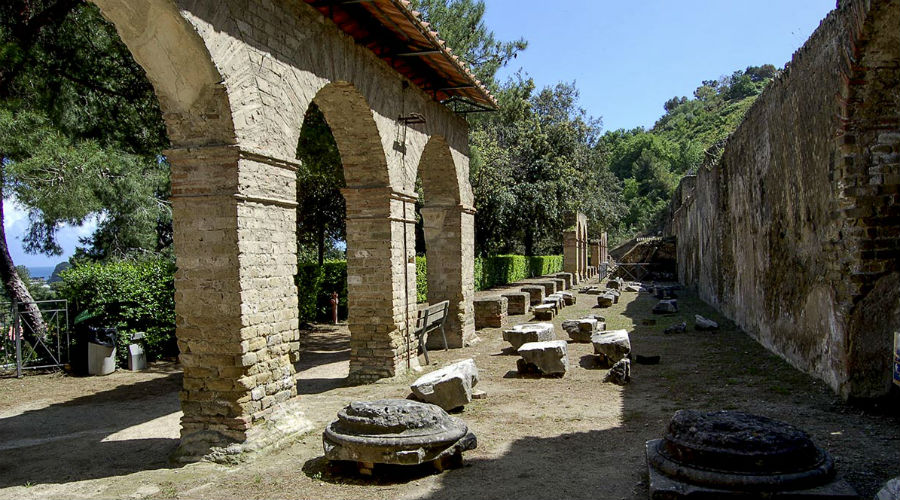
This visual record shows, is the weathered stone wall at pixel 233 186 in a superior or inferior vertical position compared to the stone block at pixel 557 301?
superior

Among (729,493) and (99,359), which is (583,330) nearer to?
(729,493)

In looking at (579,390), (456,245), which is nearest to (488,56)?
(456,245)

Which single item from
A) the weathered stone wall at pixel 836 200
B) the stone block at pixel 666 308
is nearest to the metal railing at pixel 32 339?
the weathered stone wall at pixel 836 200

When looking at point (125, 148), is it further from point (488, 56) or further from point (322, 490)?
point (322, 490)

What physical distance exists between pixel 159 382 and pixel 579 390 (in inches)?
247

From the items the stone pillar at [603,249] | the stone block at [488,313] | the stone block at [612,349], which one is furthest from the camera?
the stone pillar at [603,249]

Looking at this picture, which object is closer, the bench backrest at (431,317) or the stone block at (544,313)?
the bench backrest at (431,317)

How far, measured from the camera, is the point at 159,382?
31.2ft

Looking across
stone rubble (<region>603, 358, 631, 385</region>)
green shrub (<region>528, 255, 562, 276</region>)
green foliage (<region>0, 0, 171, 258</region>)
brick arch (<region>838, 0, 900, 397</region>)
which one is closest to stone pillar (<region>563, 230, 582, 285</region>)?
green shrub (<region>528, 255, 562, 276</region>)

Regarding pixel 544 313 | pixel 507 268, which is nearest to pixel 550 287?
pixel 544 313

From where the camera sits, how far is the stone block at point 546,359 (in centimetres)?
839

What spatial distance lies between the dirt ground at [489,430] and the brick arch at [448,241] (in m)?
1.15

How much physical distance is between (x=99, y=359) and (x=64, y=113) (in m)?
4.36

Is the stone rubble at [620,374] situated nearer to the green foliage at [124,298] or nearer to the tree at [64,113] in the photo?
the green foliage at [124,298]
